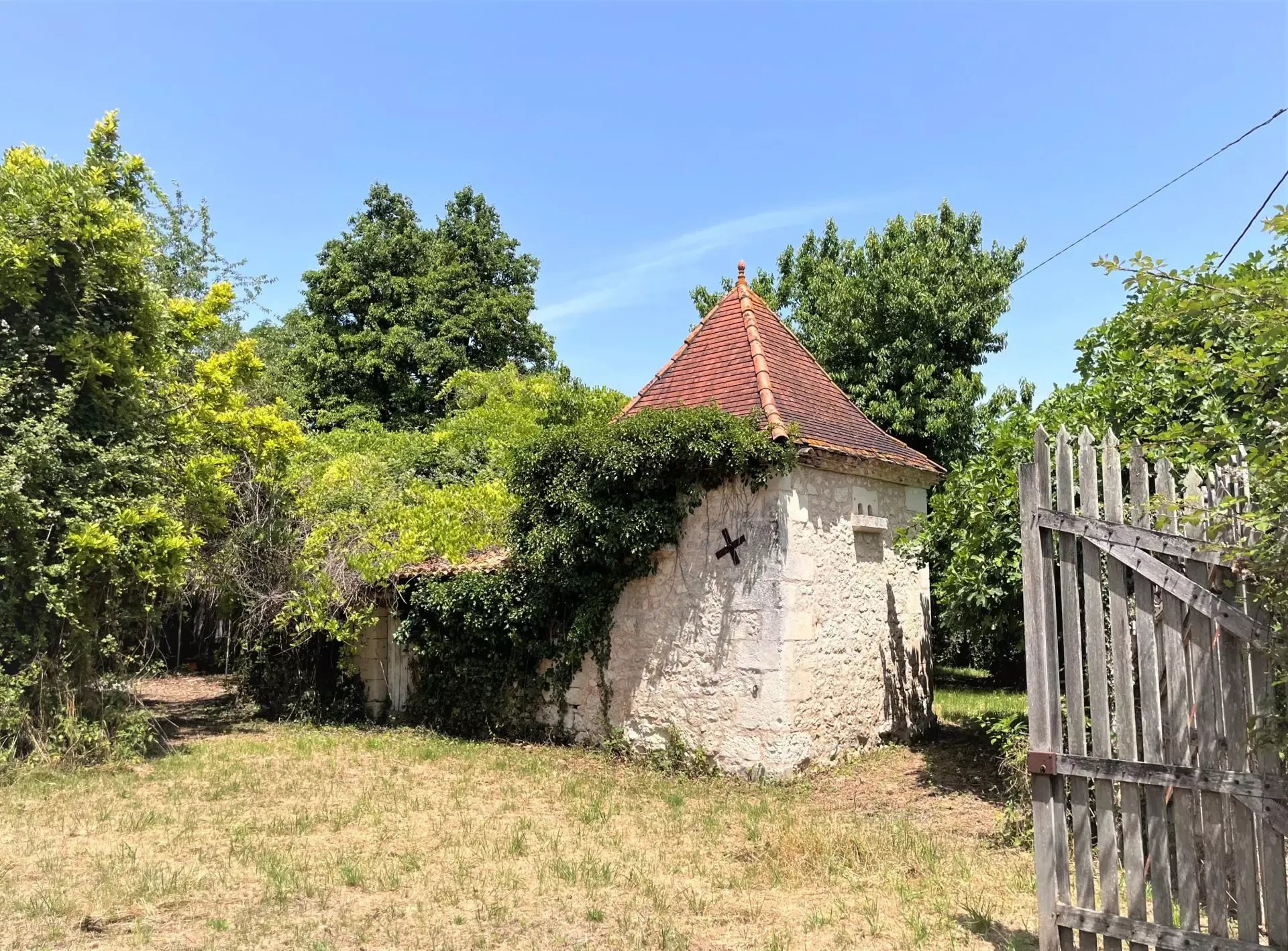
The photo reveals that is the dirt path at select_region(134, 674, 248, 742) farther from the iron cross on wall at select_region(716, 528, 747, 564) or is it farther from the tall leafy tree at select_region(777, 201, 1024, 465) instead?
the tall leafy tree at select_region(777, 201, 1024, 465)

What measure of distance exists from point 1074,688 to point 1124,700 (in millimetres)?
190

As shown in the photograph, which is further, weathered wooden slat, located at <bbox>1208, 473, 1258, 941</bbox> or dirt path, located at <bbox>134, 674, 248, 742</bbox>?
dirt path, located at <bbox>134, 674, 248, 742</bbox>

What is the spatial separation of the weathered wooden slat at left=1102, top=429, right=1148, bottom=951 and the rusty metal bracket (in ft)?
0.88

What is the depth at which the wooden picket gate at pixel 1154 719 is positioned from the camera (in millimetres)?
3439

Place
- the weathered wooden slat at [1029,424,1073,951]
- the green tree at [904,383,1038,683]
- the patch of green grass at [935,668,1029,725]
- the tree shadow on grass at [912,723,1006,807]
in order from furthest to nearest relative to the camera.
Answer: the patch of green grass at [935,668,1029,725] < the tree shadow on grass at [912,723,1006,807] < the green tree at [904,383,1038,683] < the weathered wooden slat at [1029,424,1073,951]

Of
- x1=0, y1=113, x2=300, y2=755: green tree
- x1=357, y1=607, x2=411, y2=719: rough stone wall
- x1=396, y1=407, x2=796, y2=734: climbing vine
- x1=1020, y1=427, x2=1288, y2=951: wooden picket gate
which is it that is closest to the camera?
x1=1020, y1=427, x2=1288, y2=951: wooden picket gate

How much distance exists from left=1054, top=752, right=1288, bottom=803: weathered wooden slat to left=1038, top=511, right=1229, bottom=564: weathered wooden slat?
0.82 metres

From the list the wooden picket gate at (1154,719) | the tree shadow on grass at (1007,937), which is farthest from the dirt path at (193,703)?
the wooden picket gate at (1154,719)

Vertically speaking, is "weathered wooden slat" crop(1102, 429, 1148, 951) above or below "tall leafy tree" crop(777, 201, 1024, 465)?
below

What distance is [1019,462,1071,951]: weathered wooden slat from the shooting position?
3.86m

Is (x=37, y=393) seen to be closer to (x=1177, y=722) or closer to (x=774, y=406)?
(x=774, y=406)

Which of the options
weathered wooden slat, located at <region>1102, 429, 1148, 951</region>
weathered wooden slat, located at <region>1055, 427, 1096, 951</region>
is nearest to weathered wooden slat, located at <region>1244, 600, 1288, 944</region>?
weathered wooden slat, located at <region>1102, 429, 1148, 951</region>

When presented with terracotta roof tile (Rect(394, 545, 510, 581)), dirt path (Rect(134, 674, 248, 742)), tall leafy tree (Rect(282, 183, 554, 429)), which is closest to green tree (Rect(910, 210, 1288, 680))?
terracotta roof tile (Rect(394, 545, 510, 581))

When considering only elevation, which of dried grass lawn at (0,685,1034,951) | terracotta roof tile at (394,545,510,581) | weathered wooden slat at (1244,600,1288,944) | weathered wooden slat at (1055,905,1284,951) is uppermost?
terracotta roof tile at (394,545,510,581)
